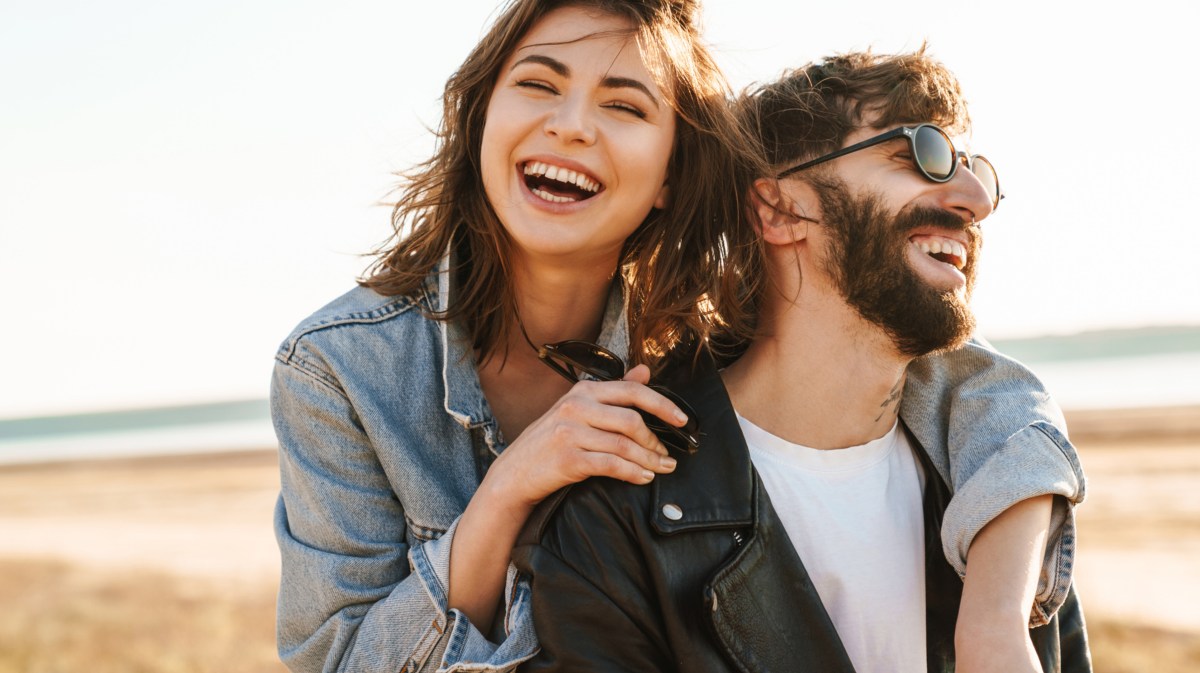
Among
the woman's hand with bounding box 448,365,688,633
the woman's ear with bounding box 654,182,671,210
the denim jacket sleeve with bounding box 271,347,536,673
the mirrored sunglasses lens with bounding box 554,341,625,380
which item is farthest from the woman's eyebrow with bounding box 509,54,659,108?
the denim jacket sleeve with bounding box 271,347,536,673

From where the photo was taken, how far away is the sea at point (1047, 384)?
19.5m

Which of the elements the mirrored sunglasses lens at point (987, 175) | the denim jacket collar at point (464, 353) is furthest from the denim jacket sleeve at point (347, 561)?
the mirrored sunglasses lens at point (987, 175)

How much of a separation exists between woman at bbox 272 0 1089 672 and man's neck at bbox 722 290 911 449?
9.2 inches

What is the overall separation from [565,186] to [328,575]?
49.9 inches

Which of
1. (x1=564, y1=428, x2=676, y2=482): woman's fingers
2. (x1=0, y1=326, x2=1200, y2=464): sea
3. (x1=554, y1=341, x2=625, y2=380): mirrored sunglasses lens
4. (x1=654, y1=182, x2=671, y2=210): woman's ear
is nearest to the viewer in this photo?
(x1=564, y1=428, x2=676, y2=482): woman's fingers

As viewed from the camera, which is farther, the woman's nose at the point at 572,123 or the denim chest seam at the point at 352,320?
the denim chest seam at the point at 352,320

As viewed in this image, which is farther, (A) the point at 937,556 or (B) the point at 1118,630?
(B) the point at 1118,630

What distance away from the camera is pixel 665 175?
3314mm

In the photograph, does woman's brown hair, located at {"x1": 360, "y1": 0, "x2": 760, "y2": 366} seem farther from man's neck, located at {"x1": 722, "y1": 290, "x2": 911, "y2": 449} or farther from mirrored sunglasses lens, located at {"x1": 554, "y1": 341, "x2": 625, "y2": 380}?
mirrored sunglasses lens, located at {"x1": 554, "y1": 341, "x2": 625, "y2": 380}

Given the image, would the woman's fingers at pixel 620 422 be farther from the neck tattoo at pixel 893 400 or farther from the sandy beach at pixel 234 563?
the sandy beach at pixel 234 563

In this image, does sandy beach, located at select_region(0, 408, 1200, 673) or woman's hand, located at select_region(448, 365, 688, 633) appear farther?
sandy beach, located at select_region(0, 408, 1200, 673)

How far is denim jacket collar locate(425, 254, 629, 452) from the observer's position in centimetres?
311

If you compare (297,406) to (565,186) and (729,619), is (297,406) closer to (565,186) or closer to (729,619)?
(565,186)

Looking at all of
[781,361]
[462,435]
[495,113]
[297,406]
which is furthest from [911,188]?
[297,406]
